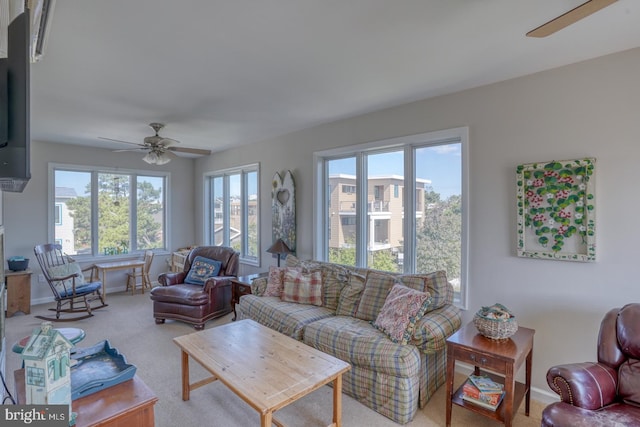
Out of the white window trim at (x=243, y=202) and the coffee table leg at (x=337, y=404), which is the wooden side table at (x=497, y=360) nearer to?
the coffee table leg at (x=337, y=404)

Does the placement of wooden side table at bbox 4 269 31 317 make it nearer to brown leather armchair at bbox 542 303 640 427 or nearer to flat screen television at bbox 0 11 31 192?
flat screen television at bbox 0 11 31 192

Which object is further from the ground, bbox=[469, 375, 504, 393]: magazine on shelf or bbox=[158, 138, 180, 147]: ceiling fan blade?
bbox=[158, 138, 180, 147]: ceiling fan blade

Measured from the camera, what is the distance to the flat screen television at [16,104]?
1.09m

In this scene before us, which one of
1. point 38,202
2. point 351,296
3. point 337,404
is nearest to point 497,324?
point 337,404

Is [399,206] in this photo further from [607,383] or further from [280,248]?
[607,383]

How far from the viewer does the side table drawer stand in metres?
2.04

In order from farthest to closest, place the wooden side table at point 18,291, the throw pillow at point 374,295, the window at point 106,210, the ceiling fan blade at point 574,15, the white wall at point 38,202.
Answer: the window at point 106,210
the white wall at point 38,202
the wooden side table at point 18,291
the throw pillow at point 374,295
the ceiling fan blade at point 574,15

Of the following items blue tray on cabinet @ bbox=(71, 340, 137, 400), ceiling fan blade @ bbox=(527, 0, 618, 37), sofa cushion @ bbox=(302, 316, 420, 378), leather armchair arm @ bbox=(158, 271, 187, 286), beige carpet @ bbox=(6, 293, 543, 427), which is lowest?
beige carpet @ bbox=(6, 293, 543, 427)

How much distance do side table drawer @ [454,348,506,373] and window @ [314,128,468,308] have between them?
2.91ft

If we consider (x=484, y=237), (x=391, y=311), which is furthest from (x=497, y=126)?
(x=391, y=311)

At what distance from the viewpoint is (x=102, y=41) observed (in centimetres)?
210

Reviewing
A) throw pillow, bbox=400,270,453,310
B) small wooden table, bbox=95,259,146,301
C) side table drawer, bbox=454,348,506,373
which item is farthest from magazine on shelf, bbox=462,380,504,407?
small wooden table, bbox=95,259,146,301

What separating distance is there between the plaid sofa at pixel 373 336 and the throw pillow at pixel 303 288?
0.24 feet

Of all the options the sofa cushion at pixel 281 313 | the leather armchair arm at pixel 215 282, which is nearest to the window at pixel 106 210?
the leather armchair arm at pixel 215 282
